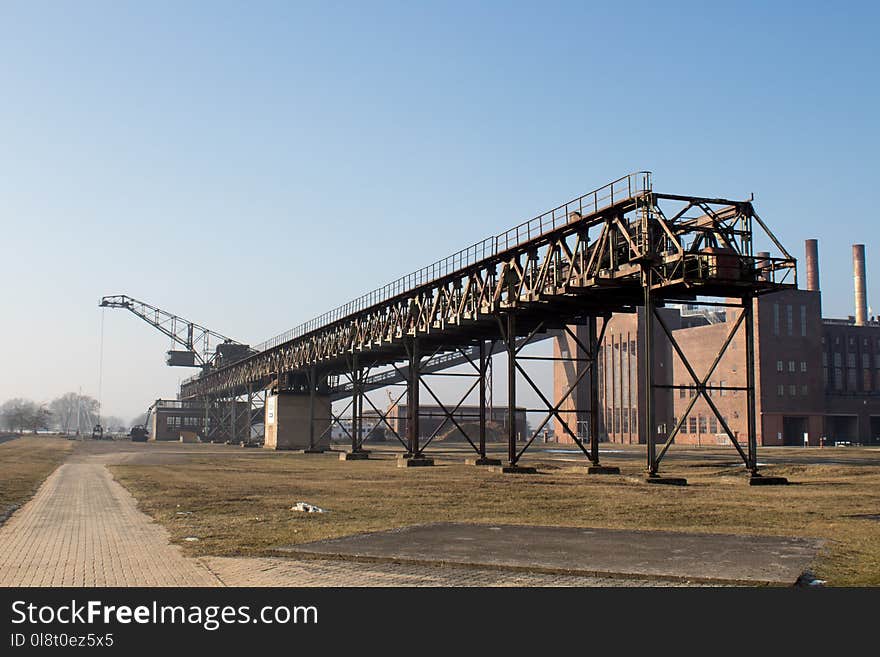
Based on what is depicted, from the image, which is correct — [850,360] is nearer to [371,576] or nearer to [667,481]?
[667,481]

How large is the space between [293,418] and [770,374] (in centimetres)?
5003

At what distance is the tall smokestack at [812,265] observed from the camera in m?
92.7

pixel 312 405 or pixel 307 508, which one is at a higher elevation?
pixel 312 405

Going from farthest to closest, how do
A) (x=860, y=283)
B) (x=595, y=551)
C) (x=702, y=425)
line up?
(x=860, y=283) → (x=702, y=425) → (x=595, y=551)

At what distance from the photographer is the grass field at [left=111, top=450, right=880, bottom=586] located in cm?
1483

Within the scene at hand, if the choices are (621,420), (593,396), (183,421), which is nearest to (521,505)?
(593,396)

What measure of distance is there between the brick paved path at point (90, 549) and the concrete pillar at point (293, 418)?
51806 millimetres

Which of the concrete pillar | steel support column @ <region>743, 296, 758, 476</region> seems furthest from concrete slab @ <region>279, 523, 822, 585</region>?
the concrete pillar

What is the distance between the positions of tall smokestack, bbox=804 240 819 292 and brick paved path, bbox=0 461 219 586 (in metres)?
86.2

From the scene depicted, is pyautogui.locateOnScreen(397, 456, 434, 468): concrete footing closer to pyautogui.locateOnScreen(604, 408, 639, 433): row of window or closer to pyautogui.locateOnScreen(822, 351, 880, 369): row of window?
pyautogui.locateOnScreen(604, 408, 639, 433): row of window

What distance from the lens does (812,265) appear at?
3679 inches

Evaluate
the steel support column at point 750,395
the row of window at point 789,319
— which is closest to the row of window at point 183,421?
the row of window at point 789,319
